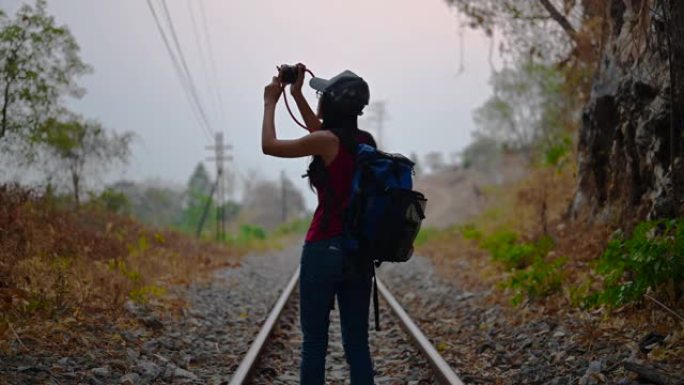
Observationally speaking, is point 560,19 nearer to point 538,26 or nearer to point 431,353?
point 538,26

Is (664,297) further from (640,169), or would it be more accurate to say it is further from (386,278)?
(386,278)

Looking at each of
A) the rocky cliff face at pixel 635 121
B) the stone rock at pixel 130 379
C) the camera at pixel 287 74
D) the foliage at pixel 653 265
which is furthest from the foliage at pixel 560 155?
the camera at pixel 287 74

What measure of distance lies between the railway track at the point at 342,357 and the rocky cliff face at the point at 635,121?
2.91 metres

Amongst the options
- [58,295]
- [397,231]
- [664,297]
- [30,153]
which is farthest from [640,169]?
[30,153]

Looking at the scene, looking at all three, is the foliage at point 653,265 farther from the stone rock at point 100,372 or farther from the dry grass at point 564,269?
the stone rock at point 100,372

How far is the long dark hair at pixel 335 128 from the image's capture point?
346 centimetres

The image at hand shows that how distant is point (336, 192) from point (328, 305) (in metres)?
0.62

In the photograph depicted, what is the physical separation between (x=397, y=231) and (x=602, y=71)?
8.02 metres

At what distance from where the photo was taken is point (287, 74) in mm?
3795

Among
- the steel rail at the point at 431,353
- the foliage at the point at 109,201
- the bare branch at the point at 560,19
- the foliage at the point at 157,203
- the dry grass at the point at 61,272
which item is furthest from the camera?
the foliage at the point at 157,203

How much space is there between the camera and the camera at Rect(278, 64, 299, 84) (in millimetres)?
3787

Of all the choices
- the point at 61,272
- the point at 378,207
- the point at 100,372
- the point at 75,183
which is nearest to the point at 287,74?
the point at 378,207

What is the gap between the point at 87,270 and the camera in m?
8.73

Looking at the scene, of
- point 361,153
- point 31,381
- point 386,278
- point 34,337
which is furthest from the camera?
point 386,278
